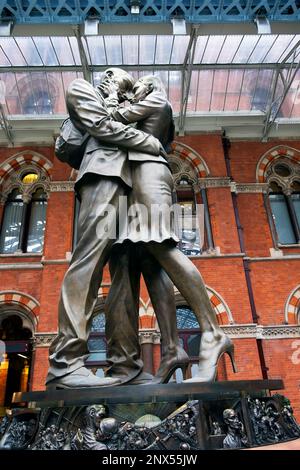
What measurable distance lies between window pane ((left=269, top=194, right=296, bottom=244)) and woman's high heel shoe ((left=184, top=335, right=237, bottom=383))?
9.04m

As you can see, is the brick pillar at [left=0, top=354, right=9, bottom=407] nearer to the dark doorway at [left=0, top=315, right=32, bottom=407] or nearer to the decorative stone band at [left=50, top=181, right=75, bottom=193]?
the dark doorway at [left=0, top=315, right=32, bottom=407]

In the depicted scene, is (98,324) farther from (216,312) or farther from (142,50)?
(142,50)

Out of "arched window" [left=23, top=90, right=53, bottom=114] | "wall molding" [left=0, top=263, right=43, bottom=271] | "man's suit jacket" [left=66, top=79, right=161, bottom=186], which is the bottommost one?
"man's suit jacket" [left=66, top=79, right=161, bottom=186]

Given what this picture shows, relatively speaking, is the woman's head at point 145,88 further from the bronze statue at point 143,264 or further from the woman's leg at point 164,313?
the woman's leg at point 164,313

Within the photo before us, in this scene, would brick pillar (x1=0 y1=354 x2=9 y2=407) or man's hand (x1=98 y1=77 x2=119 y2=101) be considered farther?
brick pillar (x1=0 y1=354 x2=9 y2=407)

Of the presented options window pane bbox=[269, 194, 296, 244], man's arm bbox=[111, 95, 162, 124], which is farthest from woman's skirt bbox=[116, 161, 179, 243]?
window pane bbox=[269, 194, 296, 244]

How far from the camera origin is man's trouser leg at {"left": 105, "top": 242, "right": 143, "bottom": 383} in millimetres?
2518

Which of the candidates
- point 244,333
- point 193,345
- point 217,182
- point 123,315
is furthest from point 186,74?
point 123,315

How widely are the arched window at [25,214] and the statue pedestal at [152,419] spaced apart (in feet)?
29.3

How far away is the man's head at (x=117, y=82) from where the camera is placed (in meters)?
3.01

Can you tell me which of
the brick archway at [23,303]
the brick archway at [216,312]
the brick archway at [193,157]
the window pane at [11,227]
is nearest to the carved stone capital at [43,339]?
the brick archway at [23,303]

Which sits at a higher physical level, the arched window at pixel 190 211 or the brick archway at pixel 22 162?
the brick archway at pixel 22 162

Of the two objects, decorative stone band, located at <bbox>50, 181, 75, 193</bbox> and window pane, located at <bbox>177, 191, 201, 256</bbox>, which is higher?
decorative stone band, located at <bbox>50, 181, 75, 193</bbox>

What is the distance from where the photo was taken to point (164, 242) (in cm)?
246
